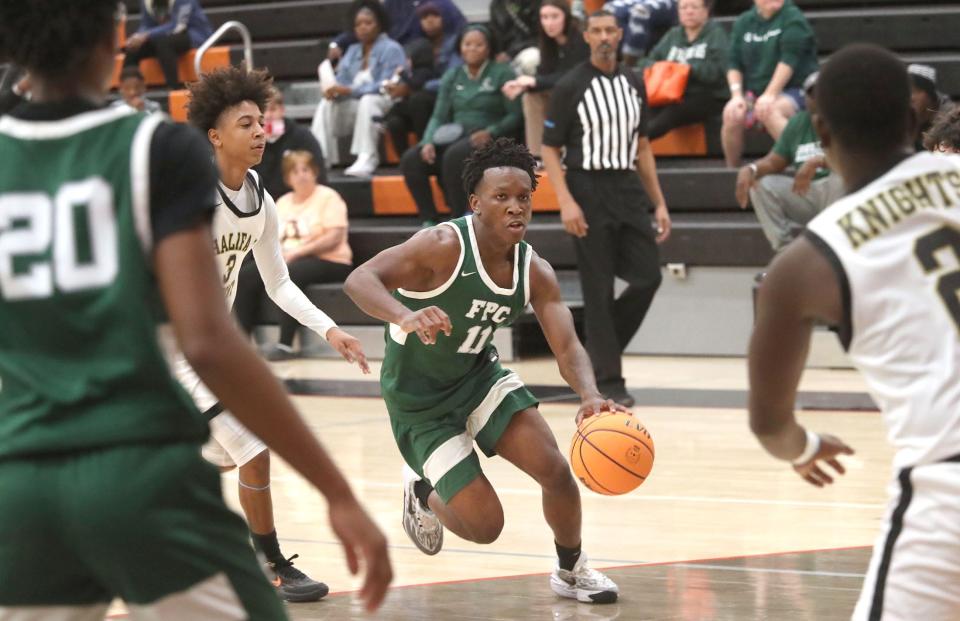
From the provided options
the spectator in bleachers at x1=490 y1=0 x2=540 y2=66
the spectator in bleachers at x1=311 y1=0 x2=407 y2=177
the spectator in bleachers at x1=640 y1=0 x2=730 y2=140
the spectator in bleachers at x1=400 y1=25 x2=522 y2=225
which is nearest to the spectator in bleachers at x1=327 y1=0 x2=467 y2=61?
the spectator in bleachers at x1=311 y1=0 x2=407 y2=177

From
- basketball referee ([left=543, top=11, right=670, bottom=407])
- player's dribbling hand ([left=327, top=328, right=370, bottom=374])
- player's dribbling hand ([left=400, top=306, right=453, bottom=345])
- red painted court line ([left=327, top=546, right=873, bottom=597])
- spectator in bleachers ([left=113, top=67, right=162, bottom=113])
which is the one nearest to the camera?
player's dribbling hand ([left=400, top=306, right=453, bottom=345])

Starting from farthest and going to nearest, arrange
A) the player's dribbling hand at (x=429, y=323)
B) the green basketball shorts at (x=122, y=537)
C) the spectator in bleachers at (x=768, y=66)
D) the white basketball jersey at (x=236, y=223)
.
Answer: the spectator in bleachers at (x=768, y=66), the white basketball jersey at (x=236, y=223), the player's dribbling hand at (x=429, y=323), the green basketball shorts at (x=122, y=537)

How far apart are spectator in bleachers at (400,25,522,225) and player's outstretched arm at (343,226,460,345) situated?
6206mm

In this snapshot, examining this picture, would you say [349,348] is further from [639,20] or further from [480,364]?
[639,20]

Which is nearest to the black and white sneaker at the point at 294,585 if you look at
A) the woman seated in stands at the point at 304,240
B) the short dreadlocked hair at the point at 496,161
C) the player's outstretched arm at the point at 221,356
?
the short dreadlocked hair at the point at 496,161

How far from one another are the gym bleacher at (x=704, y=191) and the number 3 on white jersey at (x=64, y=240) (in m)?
9.08

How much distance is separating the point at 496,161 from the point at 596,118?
374 centimetres

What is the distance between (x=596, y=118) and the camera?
8898mm

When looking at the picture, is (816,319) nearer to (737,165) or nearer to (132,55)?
(737,165)

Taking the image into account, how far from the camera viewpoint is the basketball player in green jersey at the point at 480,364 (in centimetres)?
504

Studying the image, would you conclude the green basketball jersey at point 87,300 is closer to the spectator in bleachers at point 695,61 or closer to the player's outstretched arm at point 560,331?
the player's outstretched arm at point 560,331

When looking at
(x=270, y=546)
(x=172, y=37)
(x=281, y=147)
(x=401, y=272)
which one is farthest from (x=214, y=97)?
(x=172, y=37)

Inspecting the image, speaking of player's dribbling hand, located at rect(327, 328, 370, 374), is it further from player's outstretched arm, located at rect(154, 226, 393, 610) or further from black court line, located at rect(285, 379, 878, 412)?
black court line, located at rect(285, 379, 878, 412)

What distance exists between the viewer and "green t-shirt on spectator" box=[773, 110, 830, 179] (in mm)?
9820
